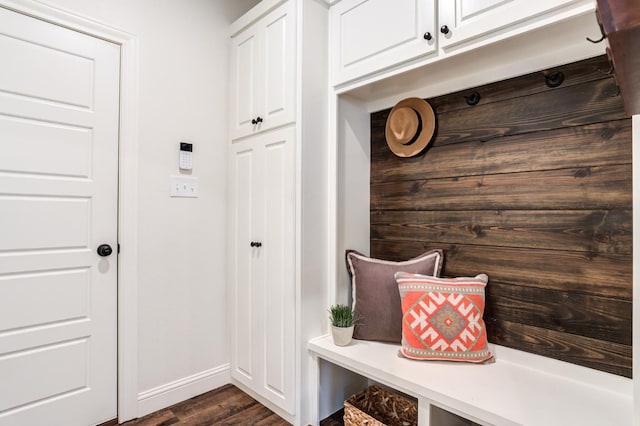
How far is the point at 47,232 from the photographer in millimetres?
1655

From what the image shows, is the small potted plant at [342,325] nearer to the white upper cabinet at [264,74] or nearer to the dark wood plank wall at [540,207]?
the dark wood plank wall at [540,207]

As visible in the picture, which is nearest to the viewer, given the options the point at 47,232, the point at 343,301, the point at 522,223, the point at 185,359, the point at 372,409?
the point at 522,223

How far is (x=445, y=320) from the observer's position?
1.50 m

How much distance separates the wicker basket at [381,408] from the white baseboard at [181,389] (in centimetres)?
93

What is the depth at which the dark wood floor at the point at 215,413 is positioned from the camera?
5.99ft

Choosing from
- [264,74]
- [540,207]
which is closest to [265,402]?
[540,207]

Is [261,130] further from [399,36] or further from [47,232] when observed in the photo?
[47,232]

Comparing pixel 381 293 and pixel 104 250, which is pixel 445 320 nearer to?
pixel 381 293

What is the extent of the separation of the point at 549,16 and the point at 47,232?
2.30m

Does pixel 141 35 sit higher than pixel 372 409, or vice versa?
pixel 141 35

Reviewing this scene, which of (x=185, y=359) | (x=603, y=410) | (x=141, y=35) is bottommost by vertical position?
(x=185, y=359)

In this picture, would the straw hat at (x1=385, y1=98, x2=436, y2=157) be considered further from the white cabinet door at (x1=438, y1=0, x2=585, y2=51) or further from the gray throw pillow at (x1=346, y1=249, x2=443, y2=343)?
the gray throw pillow at (x1=346, y1=249, x2=443, y2=343)

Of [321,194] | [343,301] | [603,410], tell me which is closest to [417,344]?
[343,301]

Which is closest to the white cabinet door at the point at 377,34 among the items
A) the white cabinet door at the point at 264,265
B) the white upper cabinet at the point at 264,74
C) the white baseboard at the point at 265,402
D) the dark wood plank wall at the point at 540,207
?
the white upper cabinet at the point at 264,74
